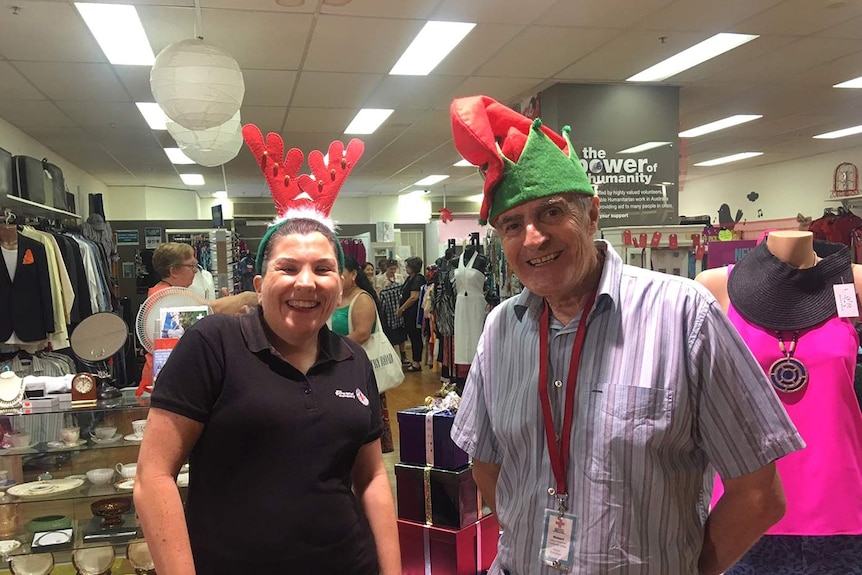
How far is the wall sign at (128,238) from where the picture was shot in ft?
30.7

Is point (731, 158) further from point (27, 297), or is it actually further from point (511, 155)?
point (511, 155)

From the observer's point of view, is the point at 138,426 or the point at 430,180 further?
the point at 430,180

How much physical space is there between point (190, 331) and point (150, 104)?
228 inches

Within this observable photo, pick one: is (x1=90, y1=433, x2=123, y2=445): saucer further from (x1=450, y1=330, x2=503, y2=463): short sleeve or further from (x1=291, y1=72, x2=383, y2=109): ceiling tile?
(x1=291, y1=72, x2=383, y2=109): ceiling tile

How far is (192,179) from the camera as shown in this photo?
12141mm

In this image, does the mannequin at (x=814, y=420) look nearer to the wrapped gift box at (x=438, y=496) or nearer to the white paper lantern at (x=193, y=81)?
the wrapped gift box at (x=438, y=496)

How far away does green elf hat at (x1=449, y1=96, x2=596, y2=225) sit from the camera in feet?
4.00

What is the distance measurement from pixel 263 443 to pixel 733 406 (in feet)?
3.00

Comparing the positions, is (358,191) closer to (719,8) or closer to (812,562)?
(719,8)

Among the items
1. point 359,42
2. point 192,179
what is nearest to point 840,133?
point 359,42

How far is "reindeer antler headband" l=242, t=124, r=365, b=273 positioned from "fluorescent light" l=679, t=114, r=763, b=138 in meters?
7.25

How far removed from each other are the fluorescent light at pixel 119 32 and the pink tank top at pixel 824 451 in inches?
163

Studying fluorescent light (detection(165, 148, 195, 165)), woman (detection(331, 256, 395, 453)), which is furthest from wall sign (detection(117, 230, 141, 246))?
woman (detection(331, 256, 395, 453))

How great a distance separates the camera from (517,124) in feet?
4.33
